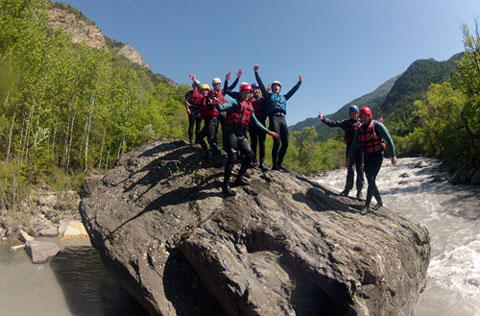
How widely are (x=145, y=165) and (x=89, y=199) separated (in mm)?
1766

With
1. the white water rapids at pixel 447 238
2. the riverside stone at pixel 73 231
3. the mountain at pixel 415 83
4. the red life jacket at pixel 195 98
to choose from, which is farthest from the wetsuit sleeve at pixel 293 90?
the mountain at pixel 415 83

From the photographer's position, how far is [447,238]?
10.9 m

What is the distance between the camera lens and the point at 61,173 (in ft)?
58.1

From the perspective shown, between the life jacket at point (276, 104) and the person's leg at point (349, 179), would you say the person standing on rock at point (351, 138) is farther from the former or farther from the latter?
the life jacket at point (276, 104)

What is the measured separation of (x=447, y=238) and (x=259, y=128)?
9.85 metres

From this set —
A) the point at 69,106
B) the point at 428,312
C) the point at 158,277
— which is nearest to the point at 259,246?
the point at 158,277

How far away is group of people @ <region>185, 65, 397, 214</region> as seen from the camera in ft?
20.0

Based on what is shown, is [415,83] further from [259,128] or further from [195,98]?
[259,128]

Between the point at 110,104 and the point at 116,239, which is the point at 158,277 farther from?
the point at 110,104

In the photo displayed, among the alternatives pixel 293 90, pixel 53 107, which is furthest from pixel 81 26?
pixel 293 90

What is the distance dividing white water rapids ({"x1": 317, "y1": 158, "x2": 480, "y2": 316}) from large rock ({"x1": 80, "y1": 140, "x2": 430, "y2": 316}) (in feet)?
4.94

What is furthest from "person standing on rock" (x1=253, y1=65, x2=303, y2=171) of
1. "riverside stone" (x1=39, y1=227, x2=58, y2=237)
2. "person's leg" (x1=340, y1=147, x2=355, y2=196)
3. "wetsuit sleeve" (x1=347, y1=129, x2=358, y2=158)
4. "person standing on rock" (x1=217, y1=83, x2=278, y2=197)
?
"riverside stone" (x1=39, y1=227, x2=58, y2=237)

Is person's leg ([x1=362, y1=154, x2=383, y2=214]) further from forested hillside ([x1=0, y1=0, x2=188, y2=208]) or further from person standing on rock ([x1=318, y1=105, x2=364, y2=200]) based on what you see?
forested hillside ([x1=0, y1=0, x2=188, y2=208])

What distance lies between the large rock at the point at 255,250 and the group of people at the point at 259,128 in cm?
83
